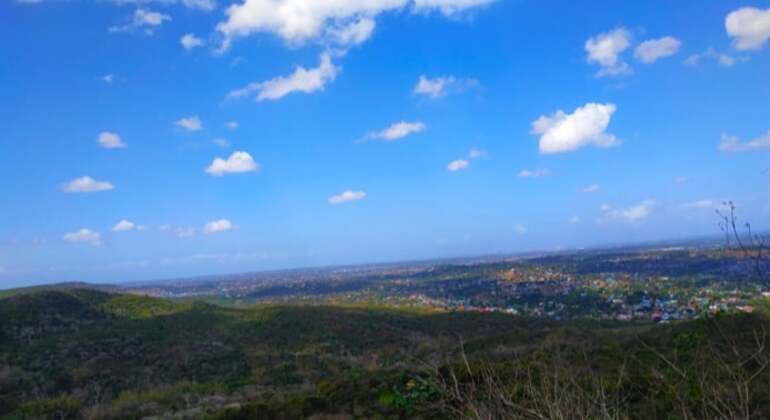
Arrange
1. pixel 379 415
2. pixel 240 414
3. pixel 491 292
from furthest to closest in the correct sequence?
1. pixel 491 292
2. pixel 240 414
3. pixel 379 415

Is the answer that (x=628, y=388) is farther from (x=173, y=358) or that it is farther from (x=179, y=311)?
(x=179, y=311)

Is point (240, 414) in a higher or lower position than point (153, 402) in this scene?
higher

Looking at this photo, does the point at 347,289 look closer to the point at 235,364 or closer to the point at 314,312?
the point at 314,312

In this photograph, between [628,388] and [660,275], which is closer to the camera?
[628,388]

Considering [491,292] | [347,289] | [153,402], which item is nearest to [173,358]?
[153,402]

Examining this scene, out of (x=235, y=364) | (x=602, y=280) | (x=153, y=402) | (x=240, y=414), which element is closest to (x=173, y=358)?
(x=235, y=364)

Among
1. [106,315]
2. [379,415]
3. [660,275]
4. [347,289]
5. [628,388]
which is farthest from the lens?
[347,289]
